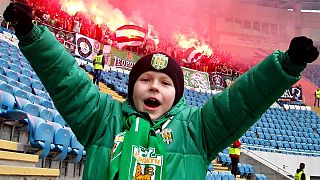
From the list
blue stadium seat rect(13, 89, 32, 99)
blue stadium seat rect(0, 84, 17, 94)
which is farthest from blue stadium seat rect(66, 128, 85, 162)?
blue stadium seat rect(13, 89, 32, 99)

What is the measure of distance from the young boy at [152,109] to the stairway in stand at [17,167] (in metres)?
1.37

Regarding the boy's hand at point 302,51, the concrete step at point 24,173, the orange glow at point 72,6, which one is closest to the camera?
the boy's hand at point 302,51

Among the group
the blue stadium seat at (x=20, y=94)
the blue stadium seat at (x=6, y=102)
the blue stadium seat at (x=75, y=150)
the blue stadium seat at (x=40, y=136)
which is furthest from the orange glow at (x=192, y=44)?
the blue stadium seat at (x=40, y=136)

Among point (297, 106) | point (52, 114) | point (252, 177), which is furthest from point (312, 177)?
point (52, 114)

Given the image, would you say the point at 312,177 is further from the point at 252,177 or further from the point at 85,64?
Result: the point at 85,64

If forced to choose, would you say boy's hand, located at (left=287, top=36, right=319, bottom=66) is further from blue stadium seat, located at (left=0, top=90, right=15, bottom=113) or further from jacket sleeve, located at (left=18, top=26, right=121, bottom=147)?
blue stadium seat, located at (left=0, top=90, right=15, bottom=113)

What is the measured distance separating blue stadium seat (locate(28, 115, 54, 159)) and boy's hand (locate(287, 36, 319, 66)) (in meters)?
2.78

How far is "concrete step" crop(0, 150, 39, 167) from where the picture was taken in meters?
2.86

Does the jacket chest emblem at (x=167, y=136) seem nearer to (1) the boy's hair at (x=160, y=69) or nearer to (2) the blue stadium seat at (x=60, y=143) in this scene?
(1) the boy's hair at (x=160, y=69)

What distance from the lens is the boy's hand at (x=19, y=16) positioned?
1.24 meters

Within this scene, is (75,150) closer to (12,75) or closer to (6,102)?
(6,102)

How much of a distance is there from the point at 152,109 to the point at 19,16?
53cm

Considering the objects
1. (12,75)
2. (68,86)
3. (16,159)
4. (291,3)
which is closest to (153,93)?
(68,86)

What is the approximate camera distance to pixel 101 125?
1436 millimetres
